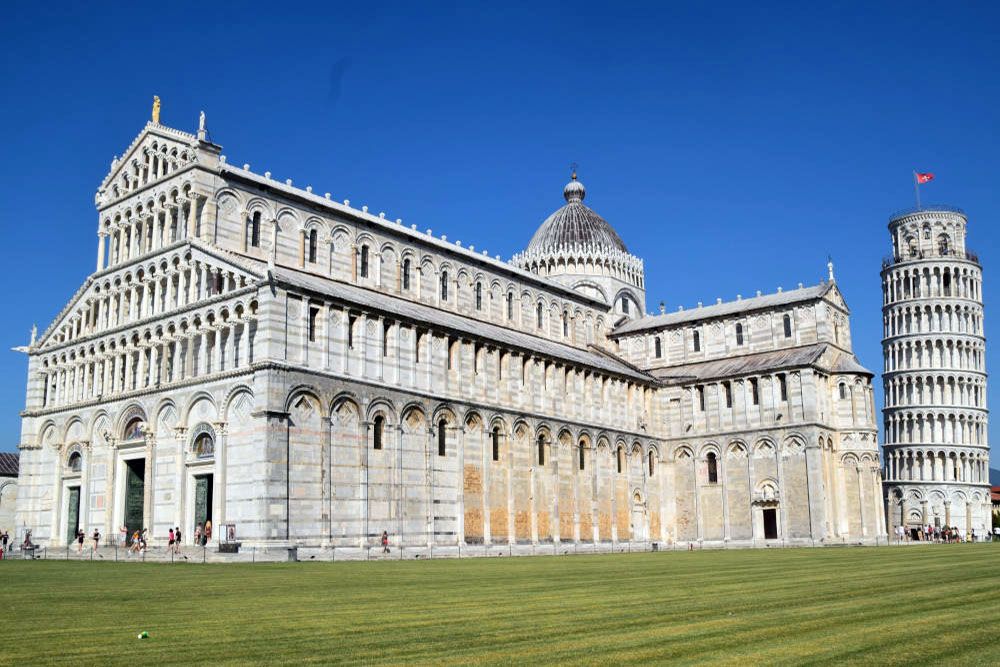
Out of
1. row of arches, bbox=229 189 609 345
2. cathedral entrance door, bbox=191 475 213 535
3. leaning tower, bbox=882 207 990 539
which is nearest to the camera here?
cathedral entrance door, bbox=191 475 213 535

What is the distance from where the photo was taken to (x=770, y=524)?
216 feet

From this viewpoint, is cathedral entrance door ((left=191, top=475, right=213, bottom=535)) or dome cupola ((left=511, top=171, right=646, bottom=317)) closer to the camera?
cathedral entrance door ((left=191, top=475, right=213, bottom=535))

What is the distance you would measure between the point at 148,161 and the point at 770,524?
1845 inches

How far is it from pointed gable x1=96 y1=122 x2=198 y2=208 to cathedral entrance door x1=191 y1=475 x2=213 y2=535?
16.7 metres

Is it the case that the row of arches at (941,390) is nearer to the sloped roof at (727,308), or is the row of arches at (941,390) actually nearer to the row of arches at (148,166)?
the sloped roof at (727,308)

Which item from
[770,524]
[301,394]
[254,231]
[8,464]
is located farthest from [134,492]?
[770,524]

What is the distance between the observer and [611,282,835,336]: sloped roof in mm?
70375

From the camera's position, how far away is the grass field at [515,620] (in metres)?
11.0

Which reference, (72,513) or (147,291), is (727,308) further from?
(72,513)

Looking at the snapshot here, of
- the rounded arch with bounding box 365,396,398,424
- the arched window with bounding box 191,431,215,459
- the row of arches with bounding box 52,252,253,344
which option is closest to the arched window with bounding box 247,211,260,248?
the row of arches with bounding box 52,252,253,344

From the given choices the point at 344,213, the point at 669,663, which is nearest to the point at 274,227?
the point at 344,213

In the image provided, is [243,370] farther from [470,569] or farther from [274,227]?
[470,569]

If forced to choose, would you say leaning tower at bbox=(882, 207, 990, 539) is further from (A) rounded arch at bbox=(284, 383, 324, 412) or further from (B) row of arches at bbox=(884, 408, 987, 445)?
(A) rounded arch at bbox=(284, 383, 324, 412)

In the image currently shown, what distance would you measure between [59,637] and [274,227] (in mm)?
42309
